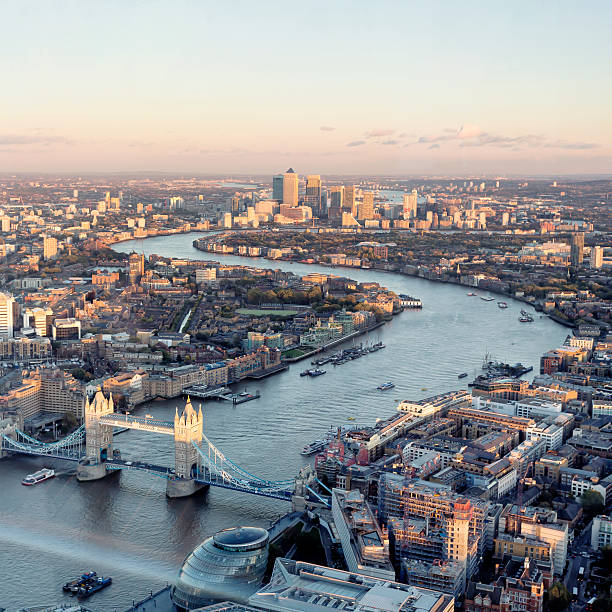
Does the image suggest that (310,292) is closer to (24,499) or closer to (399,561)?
(24,499)

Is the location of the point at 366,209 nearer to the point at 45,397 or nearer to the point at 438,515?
the point at 45,397

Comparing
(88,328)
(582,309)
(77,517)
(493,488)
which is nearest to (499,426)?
(493,488)

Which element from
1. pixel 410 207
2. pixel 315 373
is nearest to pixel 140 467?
pixel 315 373

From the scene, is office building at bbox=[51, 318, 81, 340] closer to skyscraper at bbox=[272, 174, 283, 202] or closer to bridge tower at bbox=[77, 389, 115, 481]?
bridge tower at bbox=[77, 389, 115, 481]

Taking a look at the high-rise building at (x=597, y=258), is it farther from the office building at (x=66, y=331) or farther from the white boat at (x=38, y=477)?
the white boat at (x=38, y=477)

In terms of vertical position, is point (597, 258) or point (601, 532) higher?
point (601, 532)
